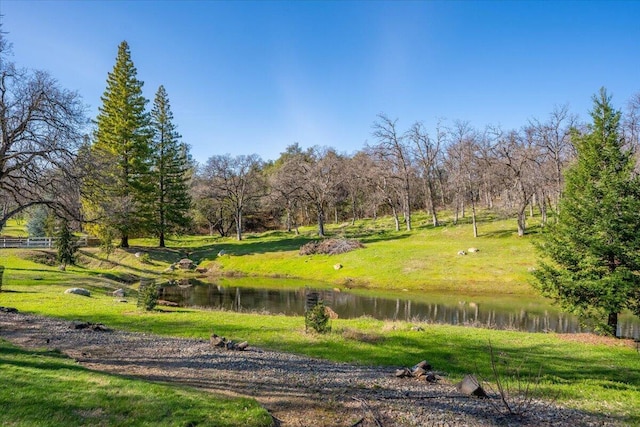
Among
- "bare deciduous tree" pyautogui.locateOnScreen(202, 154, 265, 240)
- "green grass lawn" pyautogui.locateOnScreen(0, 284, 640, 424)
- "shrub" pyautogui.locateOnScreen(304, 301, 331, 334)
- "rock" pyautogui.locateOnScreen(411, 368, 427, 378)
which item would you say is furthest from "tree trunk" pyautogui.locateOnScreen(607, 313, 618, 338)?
"bare deciduous tree" pyautogui.locateOnScreen(202, 154, 265, 240)

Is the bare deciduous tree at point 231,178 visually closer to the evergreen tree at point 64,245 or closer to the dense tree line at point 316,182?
the dense tree line at point 316,182

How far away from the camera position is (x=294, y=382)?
29.0ft

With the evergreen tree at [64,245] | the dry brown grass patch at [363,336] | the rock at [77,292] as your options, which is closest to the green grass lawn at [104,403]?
the dry brown grass patch at [363,336]

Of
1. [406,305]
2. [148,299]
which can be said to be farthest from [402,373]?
[406,305]

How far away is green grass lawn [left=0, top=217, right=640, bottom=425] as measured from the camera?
10727 mm

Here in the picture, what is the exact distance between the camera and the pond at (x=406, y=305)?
67.7 ft

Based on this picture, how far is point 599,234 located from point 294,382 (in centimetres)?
1225

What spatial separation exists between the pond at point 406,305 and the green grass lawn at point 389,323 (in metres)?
2.76

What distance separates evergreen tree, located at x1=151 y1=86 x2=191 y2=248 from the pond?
54.9 feet

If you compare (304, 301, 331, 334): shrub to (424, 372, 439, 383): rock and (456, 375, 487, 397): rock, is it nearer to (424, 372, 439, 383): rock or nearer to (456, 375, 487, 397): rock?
(424, 372, 439, 383): rock

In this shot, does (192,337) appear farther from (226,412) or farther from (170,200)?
(170,200)

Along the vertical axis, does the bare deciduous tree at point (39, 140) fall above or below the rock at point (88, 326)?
above

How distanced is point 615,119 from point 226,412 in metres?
Answer: 16.3

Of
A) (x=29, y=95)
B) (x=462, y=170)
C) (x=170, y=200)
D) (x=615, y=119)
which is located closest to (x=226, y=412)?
(x=615, y=119)
